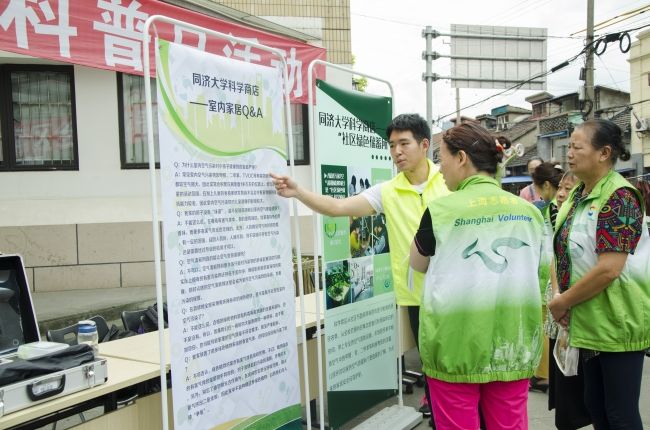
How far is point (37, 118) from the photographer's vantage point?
23.0ft

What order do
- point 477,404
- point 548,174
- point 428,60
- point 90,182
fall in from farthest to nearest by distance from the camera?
point 428,60 < point 90,182 < point 548,174 < point 477,404

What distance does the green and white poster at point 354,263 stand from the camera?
302 centimetres

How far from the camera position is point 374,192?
9.95 ft

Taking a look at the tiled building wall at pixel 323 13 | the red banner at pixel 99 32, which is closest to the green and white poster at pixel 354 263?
the red banner at pixel 99 32

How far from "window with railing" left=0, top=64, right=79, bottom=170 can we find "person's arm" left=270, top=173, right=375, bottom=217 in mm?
5335

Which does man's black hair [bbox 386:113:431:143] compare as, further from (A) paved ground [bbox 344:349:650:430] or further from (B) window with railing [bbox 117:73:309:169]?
(B) window with railing [bbox 117:73:309:169]

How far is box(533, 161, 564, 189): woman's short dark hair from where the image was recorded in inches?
184

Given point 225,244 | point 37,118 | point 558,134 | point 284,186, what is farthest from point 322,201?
point 558,134

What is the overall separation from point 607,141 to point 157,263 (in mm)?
1914

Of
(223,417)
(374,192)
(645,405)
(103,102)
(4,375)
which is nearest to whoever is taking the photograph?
(4,375)

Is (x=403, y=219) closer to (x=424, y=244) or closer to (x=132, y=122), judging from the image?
(x=424, y=244)

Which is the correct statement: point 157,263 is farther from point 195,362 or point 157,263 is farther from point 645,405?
point 645,405

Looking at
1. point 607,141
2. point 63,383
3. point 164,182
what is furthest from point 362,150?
point 63,383

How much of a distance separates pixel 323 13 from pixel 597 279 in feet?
26.2
